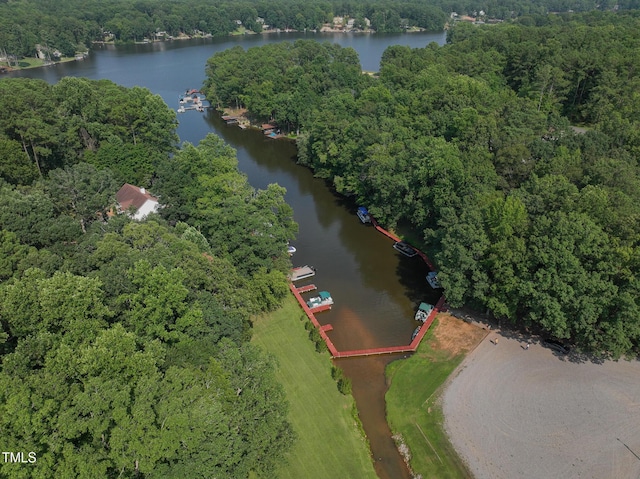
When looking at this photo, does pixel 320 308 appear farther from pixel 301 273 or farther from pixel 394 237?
pixel 394 237

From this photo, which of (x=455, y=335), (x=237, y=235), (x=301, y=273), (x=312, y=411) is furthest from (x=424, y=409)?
(x=237, y=235)

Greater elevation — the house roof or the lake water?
the house roof

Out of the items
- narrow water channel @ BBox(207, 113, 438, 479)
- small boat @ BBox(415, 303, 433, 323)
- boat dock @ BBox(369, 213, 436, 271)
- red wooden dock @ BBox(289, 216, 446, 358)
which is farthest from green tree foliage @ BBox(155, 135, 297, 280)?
boat dock @ BBox(369, 213, 436, 271)

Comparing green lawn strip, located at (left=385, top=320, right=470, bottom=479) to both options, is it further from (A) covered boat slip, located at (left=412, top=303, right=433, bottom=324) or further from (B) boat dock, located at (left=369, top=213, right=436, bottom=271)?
(B) boat dock, located at (left=369, top=213, right=436, bottom=271)

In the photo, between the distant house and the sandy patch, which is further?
the distant house

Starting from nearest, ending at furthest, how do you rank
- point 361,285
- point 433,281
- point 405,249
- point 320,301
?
point 320,301
point 433,281
point 361,285
point 405,249
